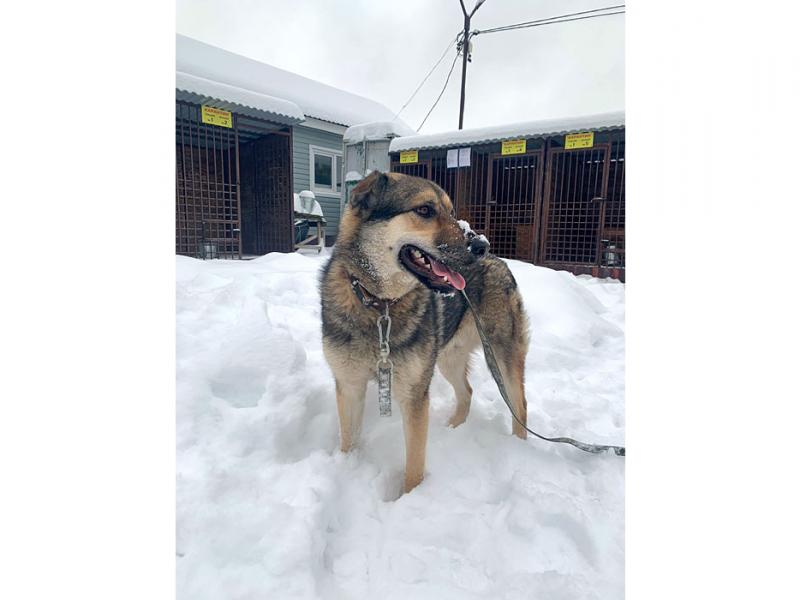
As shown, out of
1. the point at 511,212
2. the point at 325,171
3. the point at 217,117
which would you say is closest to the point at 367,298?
the point at 217,117

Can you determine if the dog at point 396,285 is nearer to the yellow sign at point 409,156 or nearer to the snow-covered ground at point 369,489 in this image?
the snow-covered ground at point 369,489

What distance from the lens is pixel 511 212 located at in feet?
25.0

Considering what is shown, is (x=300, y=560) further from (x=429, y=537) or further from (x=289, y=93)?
(x=289, y=93)

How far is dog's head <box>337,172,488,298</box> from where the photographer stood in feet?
5.56

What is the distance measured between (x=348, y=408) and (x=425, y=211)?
3.40ft

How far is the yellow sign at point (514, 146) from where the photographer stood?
21.8 ft

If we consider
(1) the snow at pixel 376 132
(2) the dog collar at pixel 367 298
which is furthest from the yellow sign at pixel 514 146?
(2) the dog collar at pixel 367 298

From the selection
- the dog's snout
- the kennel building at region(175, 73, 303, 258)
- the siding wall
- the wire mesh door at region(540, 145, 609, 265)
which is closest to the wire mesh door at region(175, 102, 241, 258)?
the kennel building at region(175, 73, 303, 258)

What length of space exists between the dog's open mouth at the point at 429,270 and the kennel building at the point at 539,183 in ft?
18.9

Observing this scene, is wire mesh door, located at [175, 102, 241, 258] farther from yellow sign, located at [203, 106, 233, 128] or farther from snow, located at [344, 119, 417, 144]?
snow, located at [344, 119, 417, 144]

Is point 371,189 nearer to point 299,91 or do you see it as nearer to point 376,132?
point 376,132

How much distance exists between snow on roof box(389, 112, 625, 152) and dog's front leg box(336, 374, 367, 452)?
19.6 ft

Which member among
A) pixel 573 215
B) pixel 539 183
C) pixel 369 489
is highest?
pixel 539 183
